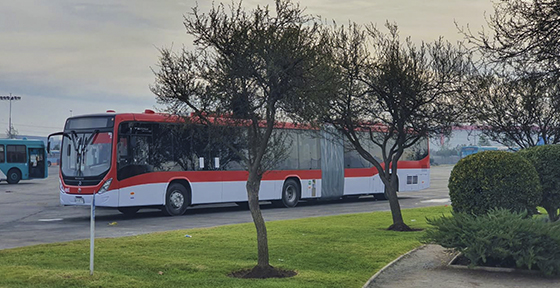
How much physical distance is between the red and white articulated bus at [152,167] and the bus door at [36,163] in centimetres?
2257

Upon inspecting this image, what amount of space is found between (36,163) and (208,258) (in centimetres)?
3543

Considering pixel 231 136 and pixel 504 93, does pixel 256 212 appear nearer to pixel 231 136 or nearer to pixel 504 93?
pixel 231 136

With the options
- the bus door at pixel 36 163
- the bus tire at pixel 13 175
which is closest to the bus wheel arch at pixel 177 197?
the bus door at pixel 36 163

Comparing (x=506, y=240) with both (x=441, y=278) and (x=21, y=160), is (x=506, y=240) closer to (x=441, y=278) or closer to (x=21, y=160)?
(x=441, y=278)

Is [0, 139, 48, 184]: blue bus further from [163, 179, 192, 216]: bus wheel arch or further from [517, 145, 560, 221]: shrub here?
[517, 145, 560, 221]: shrub

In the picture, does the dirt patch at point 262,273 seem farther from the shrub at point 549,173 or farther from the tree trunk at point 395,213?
the shrub at point 549,173

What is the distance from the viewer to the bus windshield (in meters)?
20.8

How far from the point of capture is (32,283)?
911cm

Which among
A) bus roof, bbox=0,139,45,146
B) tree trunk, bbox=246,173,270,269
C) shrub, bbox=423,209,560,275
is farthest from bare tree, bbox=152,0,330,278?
bus roof, bbox=0,139,45,146

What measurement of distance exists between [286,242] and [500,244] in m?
4.60

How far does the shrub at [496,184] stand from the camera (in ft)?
41.4

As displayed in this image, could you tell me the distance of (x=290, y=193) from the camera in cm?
2742

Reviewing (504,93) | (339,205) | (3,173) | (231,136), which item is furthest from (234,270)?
(3,173)

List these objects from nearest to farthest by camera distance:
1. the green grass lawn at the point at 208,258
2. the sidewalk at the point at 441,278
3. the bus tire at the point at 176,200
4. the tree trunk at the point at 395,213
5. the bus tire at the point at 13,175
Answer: the green grass lawn at the point at 208,258
the sidewalk at the point at 441,278
the tree trunk at the point at 395,213
the bus tire at the point at 176,200
the bus tire at the point at 13,175
